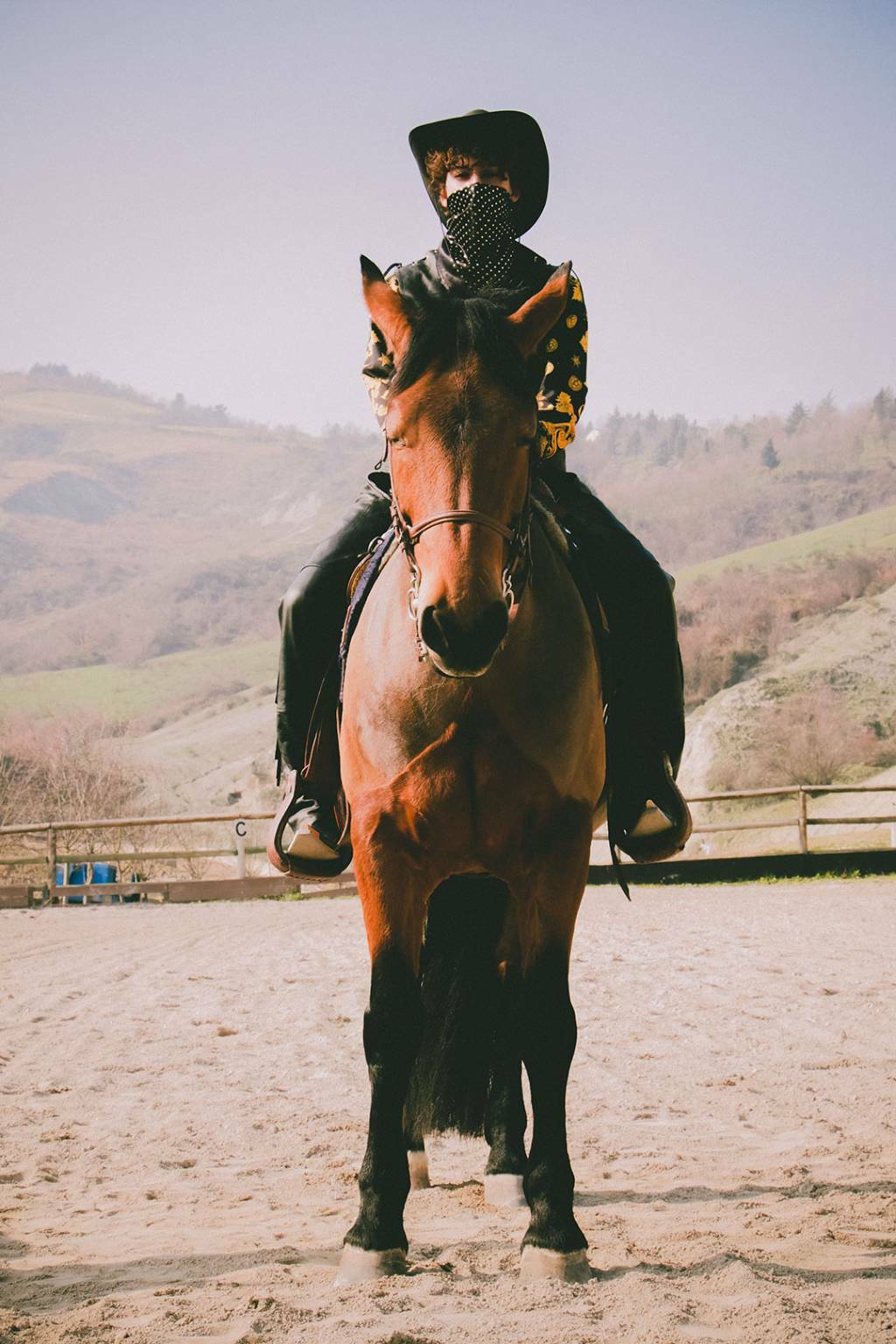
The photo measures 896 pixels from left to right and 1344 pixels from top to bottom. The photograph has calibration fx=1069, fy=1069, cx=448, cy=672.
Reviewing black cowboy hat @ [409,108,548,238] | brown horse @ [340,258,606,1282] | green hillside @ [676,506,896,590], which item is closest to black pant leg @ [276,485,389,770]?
brown horse @ [340,258,606,1282]

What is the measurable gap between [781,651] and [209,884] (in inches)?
1655

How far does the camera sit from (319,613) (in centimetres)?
419

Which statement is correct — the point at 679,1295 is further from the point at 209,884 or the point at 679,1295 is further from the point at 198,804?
the point at 198,804

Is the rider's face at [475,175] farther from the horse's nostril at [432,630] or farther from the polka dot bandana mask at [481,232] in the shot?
the horse's nostril at [432,630]

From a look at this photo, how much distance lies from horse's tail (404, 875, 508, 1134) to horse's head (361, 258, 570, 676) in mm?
1811

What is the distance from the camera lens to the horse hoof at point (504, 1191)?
14.0 feet

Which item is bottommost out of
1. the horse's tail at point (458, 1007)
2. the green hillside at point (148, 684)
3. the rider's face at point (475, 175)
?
the horse's tail at point (458, 1007)

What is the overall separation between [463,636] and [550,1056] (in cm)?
161

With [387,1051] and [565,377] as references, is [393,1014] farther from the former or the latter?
[565,377]

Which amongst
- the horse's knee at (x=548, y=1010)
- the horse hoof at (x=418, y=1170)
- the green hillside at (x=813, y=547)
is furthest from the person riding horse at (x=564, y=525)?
the green hillside at (x=813, y=547)

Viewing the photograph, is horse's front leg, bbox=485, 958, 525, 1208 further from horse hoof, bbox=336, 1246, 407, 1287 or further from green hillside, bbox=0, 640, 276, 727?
green hillside, bbox=0, 640, 276, 727

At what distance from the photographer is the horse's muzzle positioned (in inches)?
106

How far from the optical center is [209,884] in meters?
22.5

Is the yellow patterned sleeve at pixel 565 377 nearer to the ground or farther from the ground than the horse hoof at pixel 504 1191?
farther from the ground
